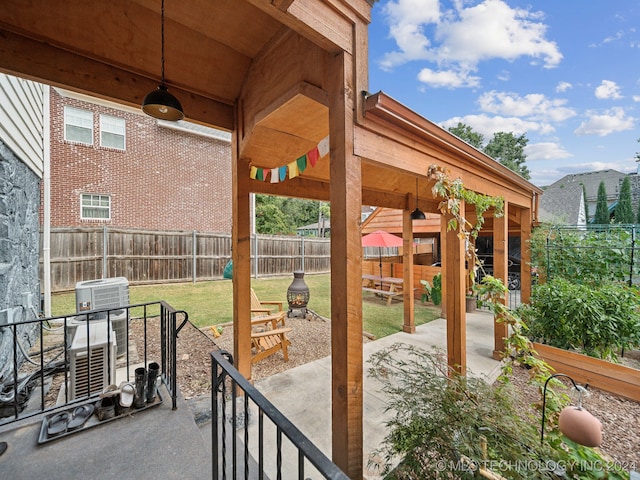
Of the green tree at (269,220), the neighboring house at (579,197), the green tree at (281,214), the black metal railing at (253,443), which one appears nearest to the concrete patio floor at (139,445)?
the black metal railing at (253,443)

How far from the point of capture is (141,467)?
1.74 metres

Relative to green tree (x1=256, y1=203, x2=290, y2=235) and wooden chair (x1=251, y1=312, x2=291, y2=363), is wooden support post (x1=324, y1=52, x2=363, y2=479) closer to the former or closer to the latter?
wooden chair (x1=251, y1=312, x2=291, y2=363)

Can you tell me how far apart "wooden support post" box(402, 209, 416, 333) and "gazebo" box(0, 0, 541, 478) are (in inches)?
107

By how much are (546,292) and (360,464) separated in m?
4.02

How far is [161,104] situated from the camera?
195cm

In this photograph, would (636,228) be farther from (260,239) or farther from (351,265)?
(260,239)

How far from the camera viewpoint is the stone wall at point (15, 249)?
2977 mm

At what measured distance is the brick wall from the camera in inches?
351

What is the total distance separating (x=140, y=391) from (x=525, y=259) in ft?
21.7

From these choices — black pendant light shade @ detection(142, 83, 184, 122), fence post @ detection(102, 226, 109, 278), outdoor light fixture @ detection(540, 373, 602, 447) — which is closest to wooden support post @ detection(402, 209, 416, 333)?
outdoor light fixture @ detection(540, 373, 602, 447)

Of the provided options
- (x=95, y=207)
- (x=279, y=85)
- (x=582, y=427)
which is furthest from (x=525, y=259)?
(x=95, y=207)

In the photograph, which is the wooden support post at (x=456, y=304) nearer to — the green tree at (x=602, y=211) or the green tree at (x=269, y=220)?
the green tree at (x=269, y=220)

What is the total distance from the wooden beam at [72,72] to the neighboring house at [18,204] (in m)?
1.81

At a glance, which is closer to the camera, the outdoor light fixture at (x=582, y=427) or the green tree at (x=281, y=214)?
the outdoor light fixture at (x=582, y=427)
